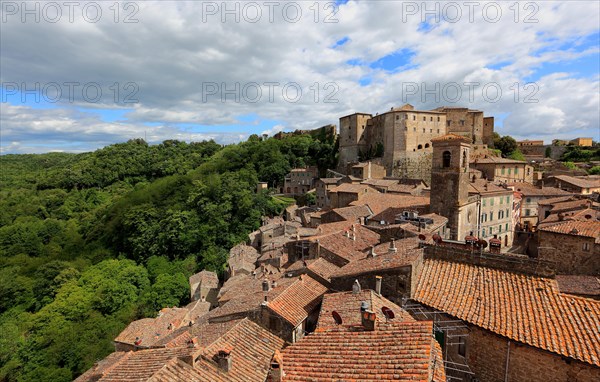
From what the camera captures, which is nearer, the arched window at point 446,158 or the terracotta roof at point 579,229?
the terracotta roof at point 579,229

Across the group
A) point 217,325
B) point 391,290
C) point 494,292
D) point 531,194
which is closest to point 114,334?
point 217,325

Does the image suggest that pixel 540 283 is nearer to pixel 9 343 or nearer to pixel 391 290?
pixel 391 290

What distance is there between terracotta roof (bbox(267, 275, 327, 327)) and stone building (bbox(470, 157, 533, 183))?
1594 inches

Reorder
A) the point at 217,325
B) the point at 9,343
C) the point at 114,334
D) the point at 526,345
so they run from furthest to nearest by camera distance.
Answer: the point at 9,343 < the point at 114,334 < the point at 217,325 < the point at 526,345

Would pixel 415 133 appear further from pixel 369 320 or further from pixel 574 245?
pixel 369 320

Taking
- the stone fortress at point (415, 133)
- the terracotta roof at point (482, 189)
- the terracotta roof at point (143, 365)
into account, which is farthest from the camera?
the stone fortress at point (415, 133)

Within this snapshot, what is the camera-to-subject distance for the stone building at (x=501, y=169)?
45.6 m

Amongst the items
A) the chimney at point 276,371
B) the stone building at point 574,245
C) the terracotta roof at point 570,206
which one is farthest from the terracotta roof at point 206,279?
the terracotta roof at point 570,206

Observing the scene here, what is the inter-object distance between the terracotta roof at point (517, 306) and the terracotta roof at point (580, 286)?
6170mm

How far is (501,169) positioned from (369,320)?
1879 inches

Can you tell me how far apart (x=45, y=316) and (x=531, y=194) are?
182 feet

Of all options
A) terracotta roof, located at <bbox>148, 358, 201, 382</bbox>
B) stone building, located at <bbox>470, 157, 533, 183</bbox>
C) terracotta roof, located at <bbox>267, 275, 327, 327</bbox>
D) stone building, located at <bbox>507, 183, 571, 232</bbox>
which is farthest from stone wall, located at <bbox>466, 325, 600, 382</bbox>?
stone building, located at <bbox>470, 157, 533, 183</bbox>

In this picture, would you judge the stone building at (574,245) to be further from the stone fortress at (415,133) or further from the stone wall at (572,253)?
the stone fortress at (415,133)

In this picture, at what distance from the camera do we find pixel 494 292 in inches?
392
